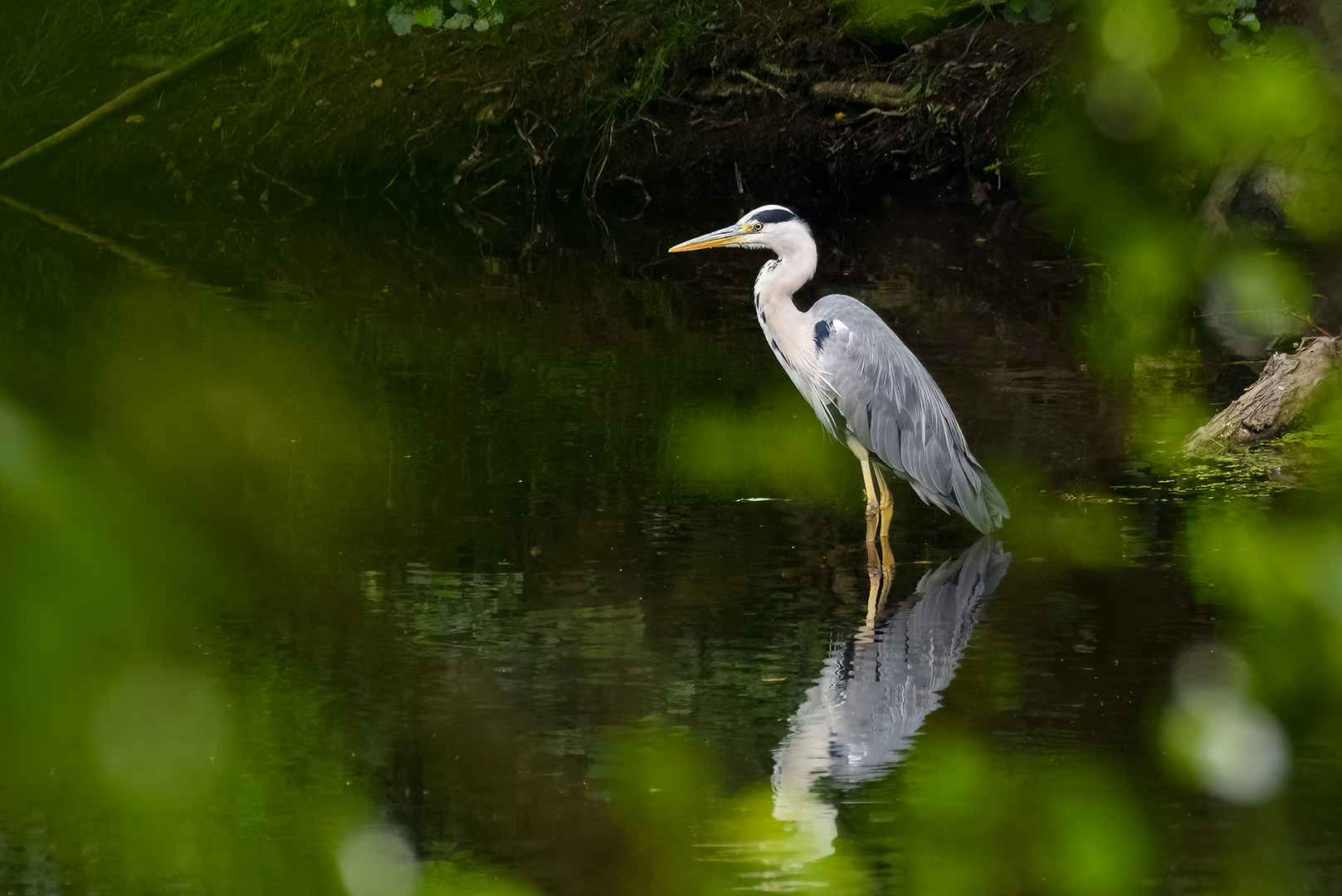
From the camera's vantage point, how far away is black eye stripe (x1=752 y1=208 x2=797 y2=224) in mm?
5918

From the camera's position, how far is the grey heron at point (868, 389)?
215 inches

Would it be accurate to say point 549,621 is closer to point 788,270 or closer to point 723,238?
point 788,270

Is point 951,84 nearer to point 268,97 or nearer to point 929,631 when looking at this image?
point 268,97

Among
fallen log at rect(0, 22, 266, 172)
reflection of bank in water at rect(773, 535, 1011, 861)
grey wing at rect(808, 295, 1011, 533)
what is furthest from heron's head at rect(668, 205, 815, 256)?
fallen log at rect(0, 22, 266, 172)

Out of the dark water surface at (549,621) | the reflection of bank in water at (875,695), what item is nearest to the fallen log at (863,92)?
the dark water surface at (549,621)

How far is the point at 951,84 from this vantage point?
13.6 meters

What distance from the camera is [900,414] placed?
18.3ft

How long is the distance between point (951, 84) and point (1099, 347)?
18.6ft

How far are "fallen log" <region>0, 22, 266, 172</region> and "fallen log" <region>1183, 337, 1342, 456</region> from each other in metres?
11.8

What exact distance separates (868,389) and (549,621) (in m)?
1.58

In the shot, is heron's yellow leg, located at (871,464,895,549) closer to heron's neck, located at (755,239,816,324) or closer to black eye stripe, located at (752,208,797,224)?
heron's neck, located at (755,239,816,324)

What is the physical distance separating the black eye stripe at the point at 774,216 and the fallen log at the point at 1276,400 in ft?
6.22

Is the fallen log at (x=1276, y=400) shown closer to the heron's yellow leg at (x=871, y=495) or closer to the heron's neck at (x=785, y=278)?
the heron's yellow leg at (x=871, y=495)

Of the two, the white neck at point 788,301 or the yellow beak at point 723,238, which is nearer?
the white neck at point 788,301
